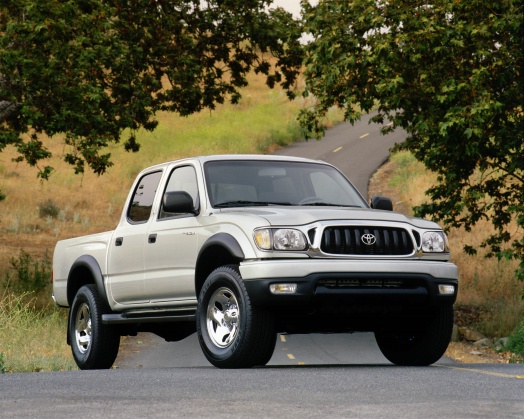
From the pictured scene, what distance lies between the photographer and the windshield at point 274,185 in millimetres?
10656

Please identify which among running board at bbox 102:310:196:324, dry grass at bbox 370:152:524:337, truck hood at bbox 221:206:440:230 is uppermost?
truck hood at bbox 221:206:440:230

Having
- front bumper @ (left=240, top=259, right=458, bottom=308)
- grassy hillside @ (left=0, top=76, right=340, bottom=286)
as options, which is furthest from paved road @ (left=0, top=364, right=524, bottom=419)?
grassy hillside @ (left=0, top=76, right=340, bottom=286)

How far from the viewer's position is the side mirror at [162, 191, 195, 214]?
10.1 metres

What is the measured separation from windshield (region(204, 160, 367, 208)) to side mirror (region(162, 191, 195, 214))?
322 millimetres

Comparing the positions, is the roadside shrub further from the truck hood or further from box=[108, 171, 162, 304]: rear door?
the truck hood

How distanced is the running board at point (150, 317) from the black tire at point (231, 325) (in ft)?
1.57

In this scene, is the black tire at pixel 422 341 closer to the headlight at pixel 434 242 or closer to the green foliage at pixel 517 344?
the headlight at pixel 434 242

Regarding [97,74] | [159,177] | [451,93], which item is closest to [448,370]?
[159,177]

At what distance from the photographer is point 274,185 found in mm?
10875

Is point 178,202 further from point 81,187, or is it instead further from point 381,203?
point 81,187

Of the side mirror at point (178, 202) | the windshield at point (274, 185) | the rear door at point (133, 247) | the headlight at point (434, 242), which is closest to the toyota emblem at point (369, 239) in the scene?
the headlight at point (434, 242)

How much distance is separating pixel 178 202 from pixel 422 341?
2829mm

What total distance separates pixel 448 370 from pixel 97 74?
14335 mm

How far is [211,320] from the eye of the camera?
996 cm
